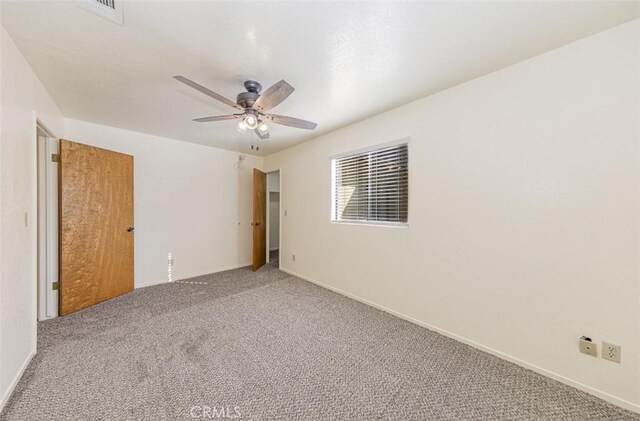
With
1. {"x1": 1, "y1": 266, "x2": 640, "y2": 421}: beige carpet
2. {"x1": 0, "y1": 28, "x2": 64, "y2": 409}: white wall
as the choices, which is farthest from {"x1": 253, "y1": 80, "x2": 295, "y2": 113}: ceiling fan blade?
{"x1": 1, "y1": 266, "x2": 640, "y2": 421}: beige carpet

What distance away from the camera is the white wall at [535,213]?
1501 mm

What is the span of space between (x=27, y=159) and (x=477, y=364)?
151 inches

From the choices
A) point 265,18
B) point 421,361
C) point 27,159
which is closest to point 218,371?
point 421,361

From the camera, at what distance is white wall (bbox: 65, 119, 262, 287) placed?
3592 millimetres

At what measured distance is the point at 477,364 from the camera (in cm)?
188

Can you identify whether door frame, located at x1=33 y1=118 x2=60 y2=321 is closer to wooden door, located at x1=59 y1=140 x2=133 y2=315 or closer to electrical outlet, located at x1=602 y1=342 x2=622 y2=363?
wooden door, located at x1=59 y1=140 x2=133 y2=315

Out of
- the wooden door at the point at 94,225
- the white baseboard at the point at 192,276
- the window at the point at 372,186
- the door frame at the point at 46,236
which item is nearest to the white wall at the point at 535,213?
the window at the point at 372,186

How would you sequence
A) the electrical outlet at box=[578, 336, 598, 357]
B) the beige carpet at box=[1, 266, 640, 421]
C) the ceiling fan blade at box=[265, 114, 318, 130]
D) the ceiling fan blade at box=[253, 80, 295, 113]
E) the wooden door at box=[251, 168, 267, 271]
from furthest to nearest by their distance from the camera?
1. the wooden door at box=[251, 168, 267, 271]
2. the ceiling fan blade at box=[265, 114, 318, 130]
3. the ceiling fan blade at box=[253, 80, 295, 113]
4. the electrical outlet at box=[578, 336, 598, 357]
5. the beige carpet at box=[1, 266, 640, 421]

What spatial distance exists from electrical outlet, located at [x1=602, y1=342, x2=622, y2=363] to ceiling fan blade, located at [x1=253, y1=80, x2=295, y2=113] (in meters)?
2.67

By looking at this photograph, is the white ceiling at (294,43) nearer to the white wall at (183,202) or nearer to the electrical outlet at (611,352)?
the white wall at (183,202)

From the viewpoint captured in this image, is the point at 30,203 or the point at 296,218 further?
the point at 296,218

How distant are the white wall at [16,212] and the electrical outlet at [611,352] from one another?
3732 millimetres

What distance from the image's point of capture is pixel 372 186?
3104mm

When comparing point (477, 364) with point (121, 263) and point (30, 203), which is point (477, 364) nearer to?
point (30, 203)
